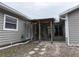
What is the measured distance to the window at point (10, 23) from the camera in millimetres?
8270

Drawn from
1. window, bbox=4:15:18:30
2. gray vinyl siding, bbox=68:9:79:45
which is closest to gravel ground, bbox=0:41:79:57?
gray vinyl siding, bbox=68:9:79:45

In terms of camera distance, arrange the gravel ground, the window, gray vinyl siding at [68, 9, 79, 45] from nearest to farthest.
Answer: the gravel ground → the window → gray vinyl siding at [68, 9, 79, 45]

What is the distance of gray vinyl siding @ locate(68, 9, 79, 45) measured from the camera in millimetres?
9125

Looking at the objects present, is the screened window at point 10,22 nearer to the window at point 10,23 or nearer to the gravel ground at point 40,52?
the window at point 10,23

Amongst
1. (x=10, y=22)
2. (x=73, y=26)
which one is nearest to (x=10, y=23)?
(x=10, y=22)

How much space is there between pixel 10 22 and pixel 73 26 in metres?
5.03

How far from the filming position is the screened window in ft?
27.3

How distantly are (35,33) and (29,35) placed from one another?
3.15 ft

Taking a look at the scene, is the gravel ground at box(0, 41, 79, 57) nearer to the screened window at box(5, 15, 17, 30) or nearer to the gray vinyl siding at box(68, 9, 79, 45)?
the gray vinyl siding at box(68, 9, 79, 45)

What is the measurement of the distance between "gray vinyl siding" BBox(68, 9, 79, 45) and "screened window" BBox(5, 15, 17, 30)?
4.58m

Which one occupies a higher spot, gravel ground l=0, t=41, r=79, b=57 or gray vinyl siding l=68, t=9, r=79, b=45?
gray vinyl siding l=68, t=9, r=79, b=45

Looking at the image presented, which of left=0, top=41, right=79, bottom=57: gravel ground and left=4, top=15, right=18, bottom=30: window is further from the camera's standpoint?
left=4, top=15, right=18, bottom=30: window

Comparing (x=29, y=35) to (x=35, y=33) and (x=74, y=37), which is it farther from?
(x=74, y=37)

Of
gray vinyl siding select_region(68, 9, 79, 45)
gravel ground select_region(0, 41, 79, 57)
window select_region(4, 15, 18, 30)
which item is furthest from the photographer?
gray vinyl siding select_region(68, 9, 79, 45)
